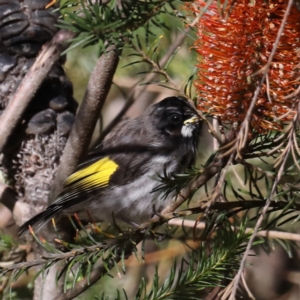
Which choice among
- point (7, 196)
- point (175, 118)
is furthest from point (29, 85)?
point (175, 118)

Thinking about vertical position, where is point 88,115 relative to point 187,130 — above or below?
above

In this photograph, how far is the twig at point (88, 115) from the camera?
1.83 meters

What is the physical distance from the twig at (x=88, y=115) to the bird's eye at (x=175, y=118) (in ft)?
1.85

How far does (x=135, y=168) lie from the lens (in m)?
2.41

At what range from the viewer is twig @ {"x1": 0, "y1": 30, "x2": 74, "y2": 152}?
6.82ft

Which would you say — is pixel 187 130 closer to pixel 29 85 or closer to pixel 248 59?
pixel 29 85

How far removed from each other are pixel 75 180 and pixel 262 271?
3.59ft

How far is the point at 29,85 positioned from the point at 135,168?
545 millimetres

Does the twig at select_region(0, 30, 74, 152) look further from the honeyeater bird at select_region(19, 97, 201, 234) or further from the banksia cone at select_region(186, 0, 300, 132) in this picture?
the banksia cone at select_region(186, 0, 300, 132)

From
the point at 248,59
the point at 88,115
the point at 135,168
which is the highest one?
the point at 248,59

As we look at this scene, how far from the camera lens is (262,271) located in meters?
2.87

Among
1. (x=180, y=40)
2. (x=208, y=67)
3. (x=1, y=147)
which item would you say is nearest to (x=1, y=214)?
(x=1, y=147)

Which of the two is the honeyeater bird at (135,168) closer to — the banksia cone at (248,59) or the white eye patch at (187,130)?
the white eye patch at (187,130)

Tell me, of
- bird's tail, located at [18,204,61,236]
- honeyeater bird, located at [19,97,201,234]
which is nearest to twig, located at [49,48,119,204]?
bird's tail, located at [18,204,61,236]
